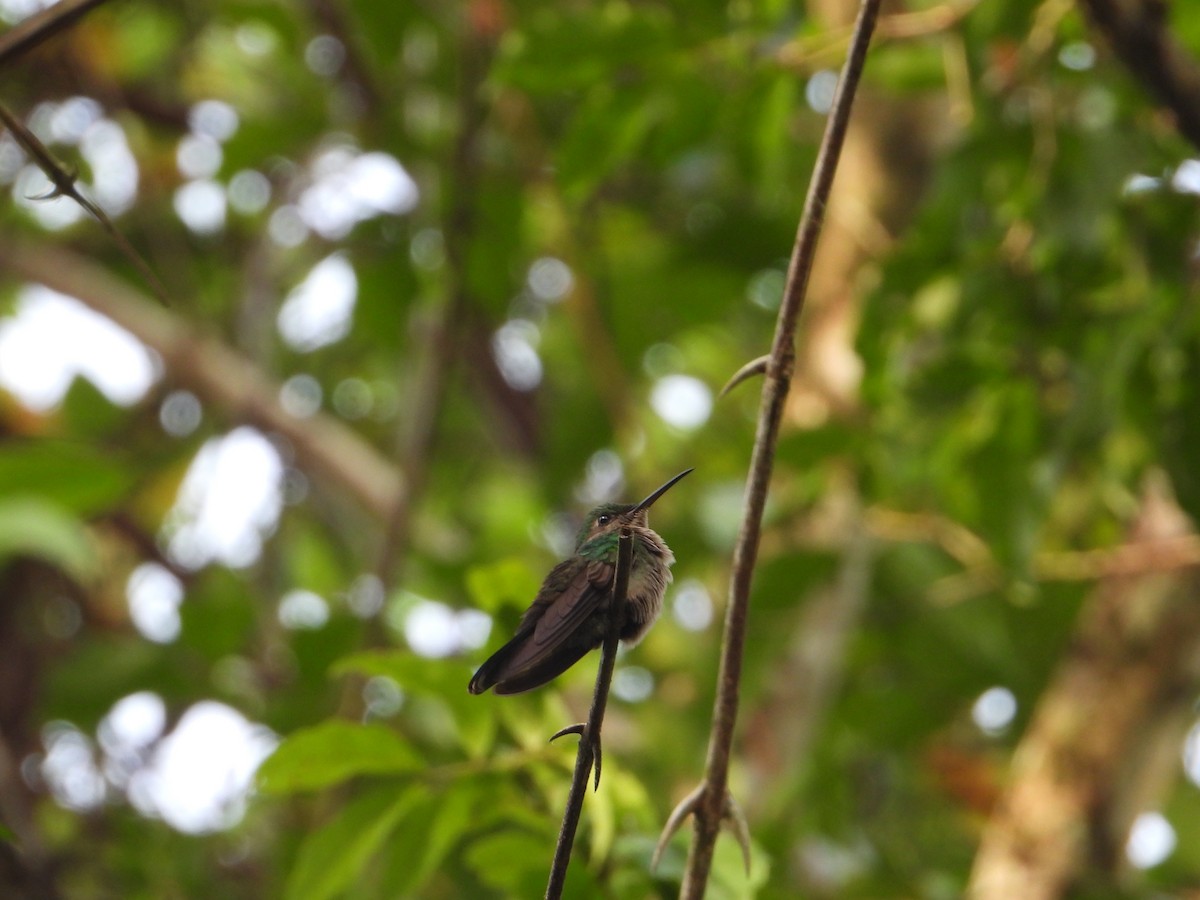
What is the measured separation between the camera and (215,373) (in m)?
4.06

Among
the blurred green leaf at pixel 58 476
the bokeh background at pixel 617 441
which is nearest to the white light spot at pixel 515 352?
the bokeh background at pixel 617 441

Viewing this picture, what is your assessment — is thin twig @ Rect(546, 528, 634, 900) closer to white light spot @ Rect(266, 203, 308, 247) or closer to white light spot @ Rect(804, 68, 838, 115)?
white light spot @ Rect(804, 68, 838, 115)

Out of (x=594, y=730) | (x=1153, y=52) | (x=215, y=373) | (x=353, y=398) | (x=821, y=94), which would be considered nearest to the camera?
(x=594, y=730)

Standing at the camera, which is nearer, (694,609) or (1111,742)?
(1111,742)

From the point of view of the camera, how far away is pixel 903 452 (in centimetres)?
240

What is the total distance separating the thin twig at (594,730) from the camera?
2.41ft

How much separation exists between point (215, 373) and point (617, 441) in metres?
1.42

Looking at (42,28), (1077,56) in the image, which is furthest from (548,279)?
(42,28)

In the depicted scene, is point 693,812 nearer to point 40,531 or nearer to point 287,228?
point 40,531

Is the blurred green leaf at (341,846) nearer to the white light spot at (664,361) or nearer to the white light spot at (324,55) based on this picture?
the white light spot at (664,361)

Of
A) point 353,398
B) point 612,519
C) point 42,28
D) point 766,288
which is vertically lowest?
point 612,519

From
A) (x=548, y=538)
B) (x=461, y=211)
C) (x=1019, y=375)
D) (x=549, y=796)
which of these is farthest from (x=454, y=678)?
(x=548, y=538)

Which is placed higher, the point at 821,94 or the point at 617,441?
the point at 821,94

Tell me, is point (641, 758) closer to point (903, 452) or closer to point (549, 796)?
point (903, 452)
